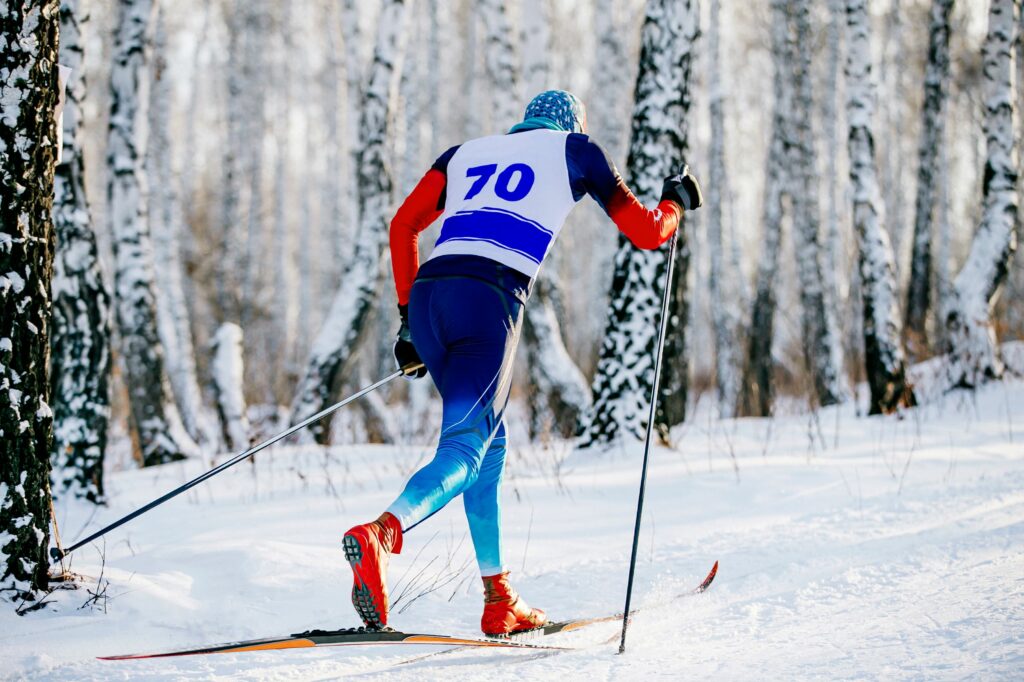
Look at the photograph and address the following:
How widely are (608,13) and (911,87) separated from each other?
16.0 m

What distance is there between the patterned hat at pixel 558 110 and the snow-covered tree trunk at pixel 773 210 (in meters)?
8.46

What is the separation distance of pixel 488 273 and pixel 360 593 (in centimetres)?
113

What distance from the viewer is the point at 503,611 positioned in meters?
2.97

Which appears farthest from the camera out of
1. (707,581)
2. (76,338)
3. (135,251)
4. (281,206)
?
(281,206)

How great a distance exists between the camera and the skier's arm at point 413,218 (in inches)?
122

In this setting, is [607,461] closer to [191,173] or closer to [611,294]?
[611,294]

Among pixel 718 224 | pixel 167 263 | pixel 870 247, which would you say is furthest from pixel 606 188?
pixel 718 224

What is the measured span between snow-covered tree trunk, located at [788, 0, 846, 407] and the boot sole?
937 cm

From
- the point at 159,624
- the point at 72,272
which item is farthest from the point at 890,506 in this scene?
the point at 72,272

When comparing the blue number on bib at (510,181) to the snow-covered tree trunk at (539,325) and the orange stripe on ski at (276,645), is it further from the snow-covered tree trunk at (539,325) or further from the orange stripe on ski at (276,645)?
the snow-covered tree trunk at (539,325)

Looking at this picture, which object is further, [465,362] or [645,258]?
[645,258]

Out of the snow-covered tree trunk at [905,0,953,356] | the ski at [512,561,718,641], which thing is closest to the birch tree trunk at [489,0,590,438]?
the ski at [512,561,718,641]

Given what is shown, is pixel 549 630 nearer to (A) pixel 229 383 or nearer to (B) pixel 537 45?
(A) pixel 229 383

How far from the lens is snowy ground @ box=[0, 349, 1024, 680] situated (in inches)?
107
